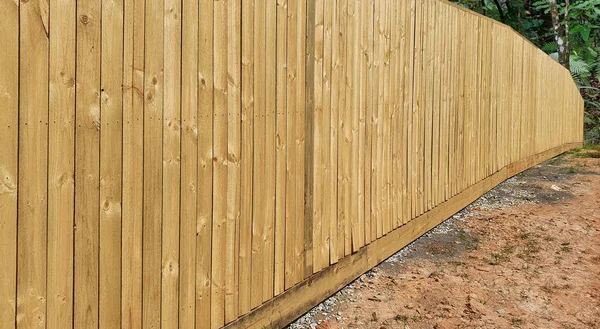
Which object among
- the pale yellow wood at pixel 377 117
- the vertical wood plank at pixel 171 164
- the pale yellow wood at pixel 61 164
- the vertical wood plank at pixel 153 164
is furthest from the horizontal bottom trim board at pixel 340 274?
the pale yellow wood at pixel 61 164

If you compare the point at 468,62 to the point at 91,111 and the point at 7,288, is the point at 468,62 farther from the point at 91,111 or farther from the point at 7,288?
the point at 7,288

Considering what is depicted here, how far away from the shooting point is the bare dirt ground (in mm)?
3885

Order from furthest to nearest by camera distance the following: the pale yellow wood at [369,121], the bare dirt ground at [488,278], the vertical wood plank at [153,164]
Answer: the pale yellow wood at [369,121] < the bare dirt ground at [488,278] < the vertical wood plank at [153,164]

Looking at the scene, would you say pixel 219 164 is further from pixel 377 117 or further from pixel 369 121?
pixel 377 117

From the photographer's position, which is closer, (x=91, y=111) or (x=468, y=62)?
(x=91, y=111)

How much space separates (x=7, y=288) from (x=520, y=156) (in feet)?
29.6

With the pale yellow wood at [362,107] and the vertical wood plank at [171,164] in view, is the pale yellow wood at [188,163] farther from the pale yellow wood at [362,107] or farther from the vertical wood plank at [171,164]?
the pale yellow wood at [362,107]

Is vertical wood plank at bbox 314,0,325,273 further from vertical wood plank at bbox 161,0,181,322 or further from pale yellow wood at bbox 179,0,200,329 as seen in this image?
vertical wood plank at bbox 161,0,181,322

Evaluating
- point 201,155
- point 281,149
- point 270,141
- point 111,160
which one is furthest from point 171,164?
point 281,149

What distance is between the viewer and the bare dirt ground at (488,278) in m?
3.88

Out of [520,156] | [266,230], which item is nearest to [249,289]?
[266,230]

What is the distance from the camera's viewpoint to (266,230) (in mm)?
3330

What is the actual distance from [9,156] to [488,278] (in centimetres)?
375

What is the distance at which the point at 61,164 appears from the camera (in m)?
2.12
